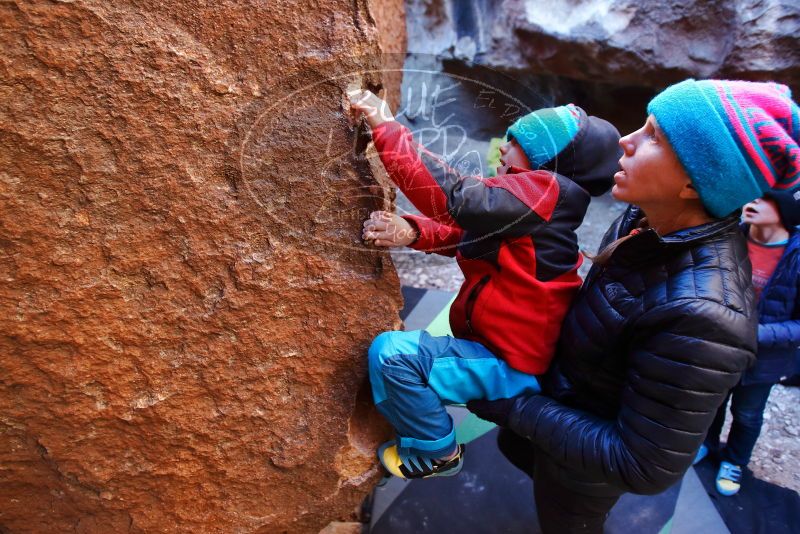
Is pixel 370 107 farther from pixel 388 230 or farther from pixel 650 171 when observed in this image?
pixel 650 171

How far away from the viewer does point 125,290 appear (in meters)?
1.24

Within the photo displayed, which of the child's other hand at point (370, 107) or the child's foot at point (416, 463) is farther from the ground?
the child's other hand at point (370, 107)

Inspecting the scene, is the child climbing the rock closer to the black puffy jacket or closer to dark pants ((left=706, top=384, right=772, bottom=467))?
the black puffy jacket

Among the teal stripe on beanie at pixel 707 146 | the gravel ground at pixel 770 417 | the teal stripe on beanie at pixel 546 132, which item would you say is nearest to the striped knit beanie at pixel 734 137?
the teal stripe on beanie at pixel 707 146

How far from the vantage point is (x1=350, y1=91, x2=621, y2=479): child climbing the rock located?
1167mm

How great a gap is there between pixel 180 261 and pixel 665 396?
956 millimetres

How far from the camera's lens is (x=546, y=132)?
1176 millimetres

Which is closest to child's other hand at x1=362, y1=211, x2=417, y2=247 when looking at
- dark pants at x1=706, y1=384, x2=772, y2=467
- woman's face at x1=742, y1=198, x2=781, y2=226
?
woman's face at x1=742, y1=198, x2=781, y2=226

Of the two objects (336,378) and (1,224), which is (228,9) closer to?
(1,224)

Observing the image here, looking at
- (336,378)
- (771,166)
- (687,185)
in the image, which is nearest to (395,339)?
(336,378)

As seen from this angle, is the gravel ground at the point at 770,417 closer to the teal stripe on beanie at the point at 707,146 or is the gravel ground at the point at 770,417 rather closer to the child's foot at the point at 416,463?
the child's foot at the point at 416,463

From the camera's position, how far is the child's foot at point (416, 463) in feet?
4.55

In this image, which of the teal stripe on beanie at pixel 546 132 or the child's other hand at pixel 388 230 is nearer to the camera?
the teal stripe on beanie at pixel 546 132

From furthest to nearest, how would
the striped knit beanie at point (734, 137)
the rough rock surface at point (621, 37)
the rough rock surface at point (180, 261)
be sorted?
the rough rock surface at point (621, 37) → the rough rock surface at point (180, 261) → the striped knit beanie at point (734, 137)
